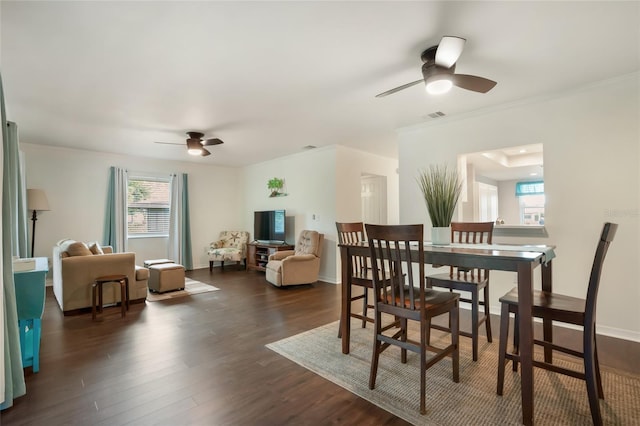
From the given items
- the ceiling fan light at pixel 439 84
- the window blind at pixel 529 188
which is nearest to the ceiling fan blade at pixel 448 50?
the ceiling fan light at pixel 439 84

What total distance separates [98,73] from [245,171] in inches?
202

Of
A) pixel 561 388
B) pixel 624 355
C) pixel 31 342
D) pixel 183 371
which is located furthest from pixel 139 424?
pixel 624 355

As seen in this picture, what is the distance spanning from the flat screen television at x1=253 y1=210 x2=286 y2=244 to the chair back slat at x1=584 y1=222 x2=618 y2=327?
5.24 metres

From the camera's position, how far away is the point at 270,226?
21.9 feet

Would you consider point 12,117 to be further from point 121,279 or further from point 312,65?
point 312,65

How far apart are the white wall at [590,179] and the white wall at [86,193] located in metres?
6.22

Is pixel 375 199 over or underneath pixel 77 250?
over

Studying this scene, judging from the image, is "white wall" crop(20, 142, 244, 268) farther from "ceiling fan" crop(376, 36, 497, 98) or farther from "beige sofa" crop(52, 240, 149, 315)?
"ceiling fan" crop(376, 36, 497, 98)

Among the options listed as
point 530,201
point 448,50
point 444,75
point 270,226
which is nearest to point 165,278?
point 270,226

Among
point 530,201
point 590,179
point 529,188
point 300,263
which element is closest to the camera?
point 590,179

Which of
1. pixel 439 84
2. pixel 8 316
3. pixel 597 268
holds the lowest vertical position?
pixel 8 316

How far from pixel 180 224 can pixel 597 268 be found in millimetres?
7005

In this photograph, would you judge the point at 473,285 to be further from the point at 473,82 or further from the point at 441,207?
the point at 473,82

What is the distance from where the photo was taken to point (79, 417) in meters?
1.78
